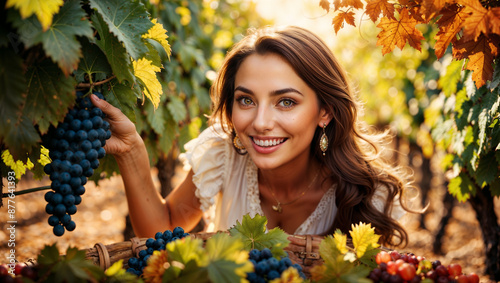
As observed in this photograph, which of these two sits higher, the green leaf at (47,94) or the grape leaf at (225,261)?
the green leaf at (47,94)

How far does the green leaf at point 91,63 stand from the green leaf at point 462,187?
1.77m

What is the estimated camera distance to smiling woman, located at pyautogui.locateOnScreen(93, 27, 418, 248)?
1881 millimetres

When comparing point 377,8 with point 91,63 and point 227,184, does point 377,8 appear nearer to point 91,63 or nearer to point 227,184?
point 91,63

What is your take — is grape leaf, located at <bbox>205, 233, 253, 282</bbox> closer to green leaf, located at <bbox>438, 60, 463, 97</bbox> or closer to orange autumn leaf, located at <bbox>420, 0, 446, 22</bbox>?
orange autumn leaf, located at <bbox>420, 0, 446, 22</bbox>

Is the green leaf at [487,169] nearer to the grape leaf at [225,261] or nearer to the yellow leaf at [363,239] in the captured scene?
the yellow leaf at [363,239]

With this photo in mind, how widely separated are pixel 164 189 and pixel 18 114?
2134 millimetres

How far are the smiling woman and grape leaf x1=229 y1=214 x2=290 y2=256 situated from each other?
56 centimetres

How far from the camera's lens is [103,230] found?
175 inches

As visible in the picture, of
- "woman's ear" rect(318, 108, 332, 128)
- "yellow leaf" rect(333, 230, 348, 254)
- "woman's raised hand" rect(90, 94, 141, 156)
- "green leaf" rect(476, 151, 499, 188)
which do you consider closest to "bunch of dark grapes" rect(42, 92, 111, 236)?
"woman's raised hand" rect(90, 94, 141, 156)

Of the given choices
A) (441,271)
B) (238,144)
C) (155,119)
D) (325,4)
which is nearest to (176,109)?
(155,119)

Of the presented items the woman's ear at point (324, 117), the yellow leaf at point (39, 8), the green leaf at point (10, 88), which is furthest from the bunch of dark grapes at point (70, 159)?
the woman's ear at point (324, 117)

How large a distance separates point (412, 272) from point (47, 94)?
110 cm

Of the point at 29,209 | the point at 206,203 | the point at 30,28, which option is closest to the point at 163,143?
the point at 206,203

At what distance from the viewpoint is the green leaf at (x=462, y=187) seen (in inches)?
80.3
